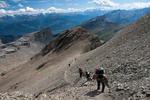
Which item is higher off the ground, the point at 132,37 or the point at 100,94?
the point at 132,37

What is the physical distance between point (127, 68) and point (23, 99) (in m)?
16.9

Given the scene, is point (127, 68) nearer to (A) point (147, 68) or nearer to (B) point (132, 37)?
(A) point (147, 68)

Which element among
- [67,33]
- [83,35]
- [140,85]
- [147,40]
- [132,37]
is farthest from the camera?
[67,33]

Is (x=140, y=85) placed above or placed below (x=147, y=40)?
below

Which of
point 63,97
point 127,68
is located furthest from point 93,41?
point 63,97

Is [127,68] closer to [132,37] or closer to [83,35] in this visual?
[132,37]

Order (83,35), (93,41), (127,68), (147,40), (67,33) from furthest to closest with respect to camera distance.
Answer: (67,33) → (83,35) → (93,41) → (147,40) → (127,68)

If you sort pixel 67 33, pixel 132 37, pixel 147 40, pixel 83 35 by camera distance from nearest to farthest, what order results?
1. pixel 147 40
2. pixel 132 37
3. pixel 83 35
4. pixel 67 33

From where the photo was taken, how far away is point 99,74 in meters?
18.7

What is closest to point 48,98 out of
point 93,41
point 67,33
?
point 93,41

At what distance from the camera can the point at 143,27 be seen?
4350cm

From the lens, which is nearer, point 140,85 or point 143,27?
point 140,85

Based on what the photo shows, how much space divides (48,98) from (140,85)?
11.9 metres

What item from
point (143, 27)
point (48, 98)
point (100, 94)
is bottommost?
point (48, 98)
